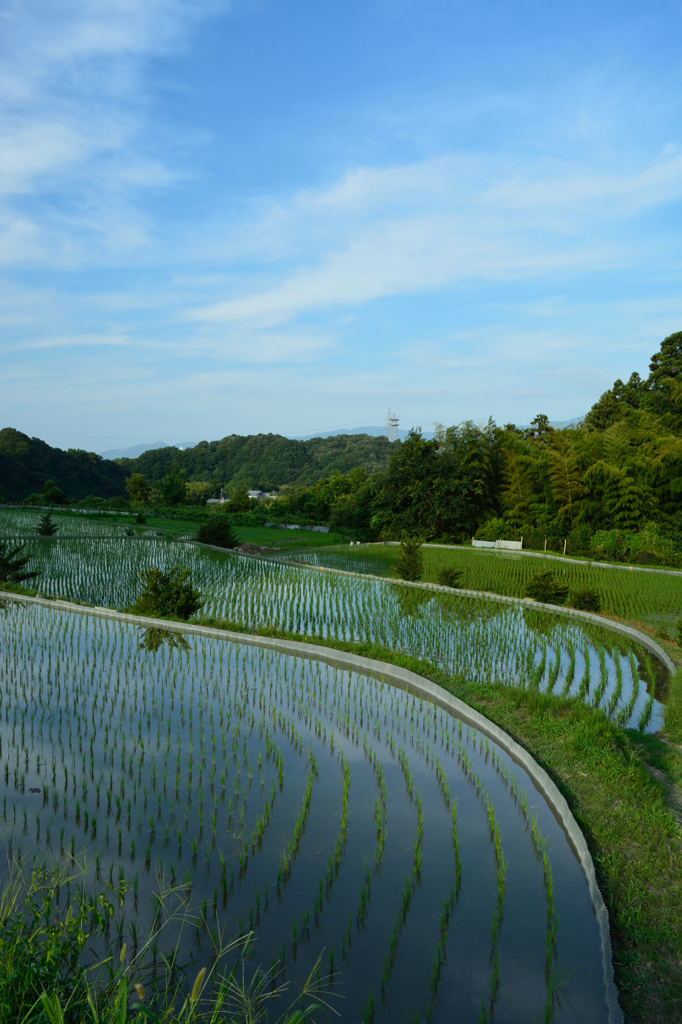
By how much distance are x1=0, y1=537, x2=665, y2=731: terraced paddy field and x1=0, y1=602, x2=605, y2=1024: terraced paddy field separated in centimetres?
231

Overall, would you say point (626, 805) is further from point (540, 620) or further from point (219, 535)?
point (219, 535)

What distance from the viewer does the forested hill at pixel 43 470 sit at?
5375 centimetres

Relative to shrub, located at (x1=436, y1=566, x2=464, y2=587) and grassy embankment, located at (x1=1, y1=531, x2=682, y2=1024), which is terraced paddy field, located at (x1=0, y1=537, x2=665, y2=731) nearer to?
grassy embankment, located at (x1=1, y1=531, x2=682, y2=1024)

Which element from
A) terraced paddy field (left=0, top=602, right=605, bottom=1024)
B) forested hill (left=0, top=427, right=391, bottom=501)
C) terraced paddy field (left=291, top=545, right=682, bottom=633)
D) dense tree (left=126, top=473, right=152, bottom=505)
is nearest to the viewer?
terraced paddy field (left=0, top=602, right=605, bottom=1024)

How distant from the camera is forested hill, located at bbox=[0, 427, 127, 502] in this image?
53.8 metres


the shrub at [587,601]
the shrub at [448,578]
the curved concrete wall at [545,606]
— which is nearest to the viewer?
the curved concrete wall at [545,606]

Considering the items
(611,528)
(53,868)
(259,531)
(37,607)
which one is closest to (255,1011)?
(53,868)

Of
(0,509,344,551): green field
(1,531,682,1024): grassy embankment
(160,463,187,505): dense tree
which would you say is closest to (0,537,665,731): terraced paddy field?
(1,531,682,1024): grassy embankment

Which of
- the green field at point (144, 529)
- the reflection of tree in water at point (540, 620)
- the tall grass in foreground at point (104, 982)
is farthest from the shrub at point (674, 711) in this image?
the green field at point (144, 529)

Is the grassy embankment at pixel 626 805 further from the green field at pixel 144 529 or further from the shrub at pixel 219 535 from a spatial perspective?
the green field at pixel 144 529

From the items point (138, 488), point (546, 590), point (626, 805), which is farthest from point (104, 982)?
point (138, 488)

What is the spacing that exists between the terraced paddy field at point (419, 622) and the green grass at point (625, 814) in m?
0.87

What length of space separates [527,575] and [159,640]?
12.5 m

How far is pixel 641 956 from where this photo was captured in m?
3.24
